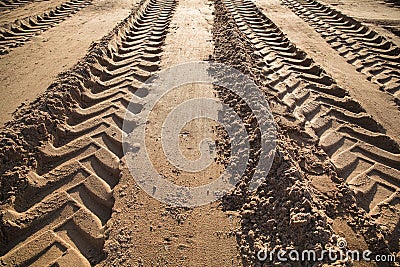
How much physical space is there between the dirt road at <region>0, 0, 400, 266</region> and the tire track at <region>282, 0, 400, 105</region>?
42 mm

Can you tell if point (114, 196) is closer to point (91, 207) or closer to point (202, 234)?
point (91, 207)

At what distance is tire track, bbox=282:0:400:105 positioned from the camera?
4.32 m

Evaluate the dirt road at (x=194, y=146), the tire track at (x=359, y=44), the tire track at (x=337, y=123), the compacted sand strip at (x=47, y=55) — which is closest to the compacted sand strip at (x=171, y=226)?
the dirt road at (x=194, y=146)

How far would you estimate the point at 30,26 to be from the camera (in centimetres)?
594

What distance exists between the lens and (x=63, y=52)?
4.72 m

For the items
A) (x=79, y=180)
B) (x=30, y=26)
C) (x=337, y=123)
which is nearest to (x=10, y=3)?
(x=30, y=26)

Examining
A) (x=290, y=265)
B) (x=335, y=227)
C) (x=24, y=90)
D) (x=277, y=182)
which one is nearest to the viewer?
(x=290, y=265)

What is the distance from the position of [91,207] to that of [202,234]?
37.5 inches

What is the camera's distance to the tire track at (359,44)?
4320 mm

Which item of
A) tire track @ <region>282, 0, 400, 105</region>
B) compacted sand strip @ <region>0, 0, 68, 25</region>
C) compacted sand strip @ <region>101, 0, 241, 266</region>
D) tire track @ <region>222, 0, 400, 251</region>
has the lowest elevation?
compacted sand strip @ <region>101, 0, 241, 266</region>

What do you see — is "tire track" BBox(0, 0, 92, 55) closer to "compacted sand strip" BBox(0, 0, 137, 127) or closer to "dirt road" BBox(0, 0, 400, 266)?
"dirt road" BBox(0, 0, 400, 266)

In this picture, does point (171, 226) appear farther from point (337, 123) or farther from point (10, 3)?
point (10, 3)

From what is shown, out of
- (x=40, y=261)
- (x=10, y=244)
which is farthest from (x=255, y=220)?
(x=10, y=244)

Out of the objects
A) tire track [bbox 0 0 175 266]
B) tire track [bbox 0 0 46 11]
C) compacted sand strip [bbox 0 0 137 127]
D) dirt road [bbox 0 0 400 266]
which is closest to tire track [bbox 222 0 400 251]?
dirt road [bbox 0 0 400 266]
